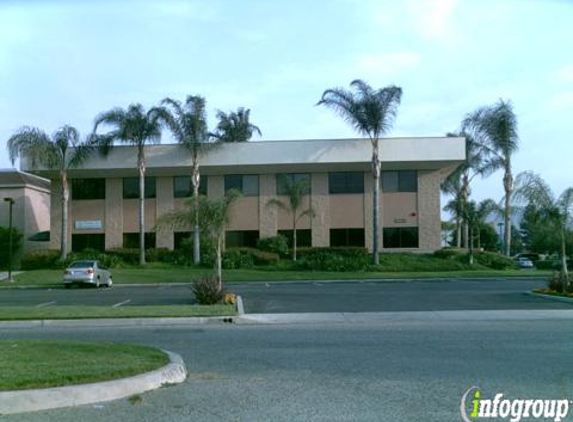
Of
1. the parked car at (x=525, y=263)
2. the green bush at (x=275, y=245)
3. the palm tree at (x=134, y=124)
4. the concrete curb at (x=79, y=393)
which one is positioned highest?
the palm tree at (x=134, y=124)

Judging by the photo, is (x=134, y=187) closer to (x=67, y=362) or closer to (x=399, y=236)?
(x=399, y=236)

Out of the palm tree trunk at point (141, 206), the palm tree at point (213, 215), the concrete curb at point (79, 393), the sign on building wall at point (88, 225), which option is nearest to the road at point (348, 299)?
the palm tree at point (213, 215)

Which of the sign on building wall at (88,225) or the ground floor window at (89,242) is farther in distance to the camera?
the ground floor window at (89,242)

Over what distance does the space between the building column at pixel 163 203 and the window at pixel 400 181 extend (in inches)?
607

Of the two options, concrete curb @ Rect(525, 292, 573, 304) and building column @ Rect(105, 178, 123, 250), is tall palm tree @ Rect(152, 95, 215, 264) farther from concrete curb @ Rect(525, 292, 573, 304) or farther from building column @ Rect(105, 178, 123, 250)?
concrete curb @ Rect(525, 292, 573, 304)

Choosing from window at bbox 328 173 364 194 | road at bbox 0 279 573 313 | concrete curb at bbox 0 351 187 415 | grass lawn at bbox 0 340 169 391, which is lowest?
road at bbox 0 279 573 313

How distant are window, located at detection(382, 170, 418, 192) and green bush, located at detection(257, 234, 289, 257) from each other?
8.20 meters

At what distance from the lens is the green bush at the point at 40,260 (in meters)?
40.4

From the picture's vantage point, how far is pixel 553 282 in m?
22.5

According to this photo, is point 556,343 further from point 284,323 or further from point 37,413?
point 37,413

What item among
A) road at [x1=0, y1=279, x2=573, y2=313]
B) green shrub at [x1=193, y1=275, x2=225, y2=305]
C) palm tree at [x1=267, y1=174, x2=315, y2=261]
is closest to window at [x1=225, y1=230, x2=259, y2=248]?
palm tree at [x1=267, y1=174, x2=315, y2=261]

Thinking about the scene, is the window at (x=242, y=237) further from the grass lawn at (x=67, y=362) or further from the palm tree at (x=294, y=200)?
the grass lawn at (x=67, y=362)

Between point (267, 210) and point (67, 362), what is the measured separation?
115ft

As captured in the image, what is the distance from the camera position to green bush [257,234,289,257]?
135 ft
